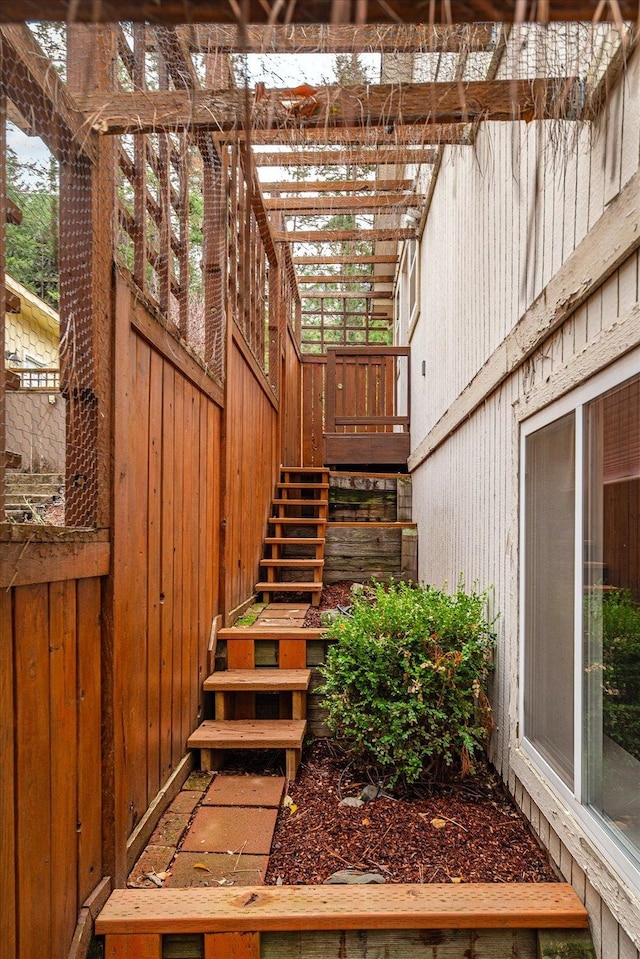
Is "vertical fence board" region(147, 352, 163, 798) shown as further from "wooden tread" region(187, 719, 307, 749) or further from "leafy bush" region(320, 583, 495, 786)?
"leafy bush" region(320, 583, 495, 786)

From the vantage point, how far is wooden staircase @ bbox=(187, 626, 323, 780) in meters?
2.73

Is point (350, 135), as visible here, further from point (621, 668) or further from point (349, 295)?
point (349, 295)

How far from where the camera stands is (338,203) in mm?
2471

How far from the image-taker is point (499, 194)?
270cm

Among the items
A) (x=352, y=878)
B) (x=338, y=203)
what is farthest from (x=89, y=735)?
(x=338, y=203)

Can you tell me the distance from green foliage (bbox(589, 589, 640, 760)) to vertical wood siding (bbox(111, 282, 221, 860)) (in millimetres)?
1416

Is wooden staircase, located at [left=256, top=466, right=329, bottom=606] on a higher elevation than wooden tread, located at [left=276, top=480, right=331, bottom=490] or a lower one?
lower

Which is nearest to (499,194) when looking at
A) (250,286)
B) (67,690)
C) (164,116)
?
(164,116)

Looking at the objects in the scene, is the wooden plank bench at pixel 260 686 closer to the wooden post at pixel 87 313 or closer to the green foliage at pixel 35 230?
the wooden post at pixel 87 313

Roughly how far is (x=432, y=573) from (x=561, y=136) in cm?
329

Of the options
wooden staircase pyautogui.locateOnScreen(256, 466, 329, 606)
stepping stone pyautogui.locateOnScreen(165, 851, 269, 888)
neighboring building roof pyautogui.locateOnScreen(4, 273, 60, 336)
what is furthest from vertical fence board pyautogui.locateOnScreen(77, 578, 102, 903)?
wooden staircase pyautogui.locateOnScreen(256, 466, 329, 606)

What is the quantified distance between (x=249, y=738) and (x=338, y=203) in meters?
2.36

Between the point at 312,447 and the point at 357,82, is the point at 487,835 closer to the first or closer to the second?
the point at 357,82

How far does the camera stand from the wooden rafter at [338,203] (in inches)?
97.7
